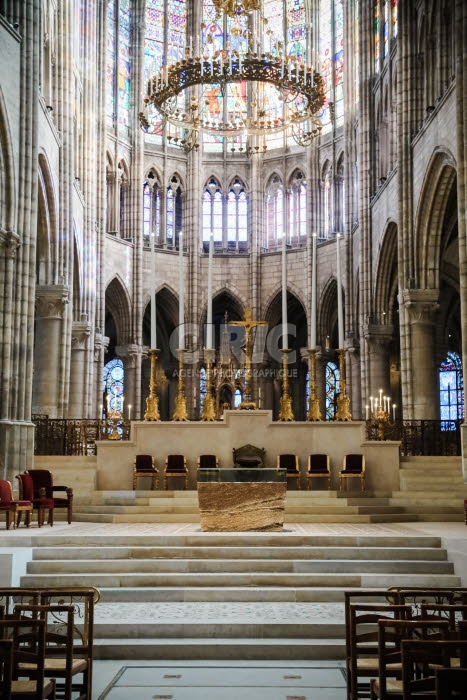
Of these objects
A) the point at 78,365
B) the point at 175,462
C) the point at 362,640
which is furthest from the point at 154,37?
the point at 362,640

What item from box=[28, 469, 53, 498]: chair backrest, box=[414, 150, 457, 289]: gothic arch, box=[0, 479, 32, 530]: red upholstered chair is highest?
box=[414, 150, 457, 289]: gothic arch

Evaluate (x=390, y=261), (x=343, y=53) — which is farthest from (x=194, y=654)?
(x=343, y=53)

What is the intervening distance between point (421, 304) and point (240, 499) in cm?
1284

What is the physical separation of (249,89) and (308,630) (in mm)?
33612

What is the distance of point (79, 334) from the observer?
98.8 ft

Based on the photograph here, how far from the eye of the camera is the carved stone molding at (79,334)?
1182 inches

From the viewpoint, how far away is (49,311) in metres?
25.7

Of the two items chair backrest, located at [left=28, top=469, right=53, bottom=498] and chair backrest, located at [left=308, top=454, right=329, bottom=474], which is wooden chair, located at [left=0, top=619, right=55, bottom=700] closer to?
chair backrest, located at [left=28, top=469, right=53, bottom=498]

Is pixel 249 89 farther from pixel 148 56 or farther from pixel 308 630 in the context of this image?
pixel 308 630

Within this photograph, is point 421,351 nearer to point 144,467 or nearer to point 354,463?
point 354,463

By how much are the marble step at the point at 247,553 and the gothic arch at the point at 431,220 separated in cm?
1399

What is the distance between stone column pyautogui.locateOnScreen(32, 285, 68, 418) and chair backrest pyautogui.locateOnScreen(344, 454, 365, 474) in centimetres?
1068

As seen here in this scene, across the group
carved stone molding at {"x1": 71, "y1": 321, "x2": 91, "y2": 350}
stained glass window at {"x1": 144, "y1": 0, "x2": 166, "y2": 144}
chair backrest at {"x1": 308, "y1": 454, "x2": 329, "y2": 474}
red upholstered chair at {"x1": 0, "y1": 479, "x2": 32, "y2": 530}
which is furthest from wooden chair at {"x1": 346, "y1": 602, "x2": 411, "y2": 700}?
stained glass window at {"x1": 144, "y1": 0, "x2": 166, "y2": 144}

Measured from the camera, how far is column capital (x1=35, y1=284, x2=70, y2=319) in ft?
83.4
